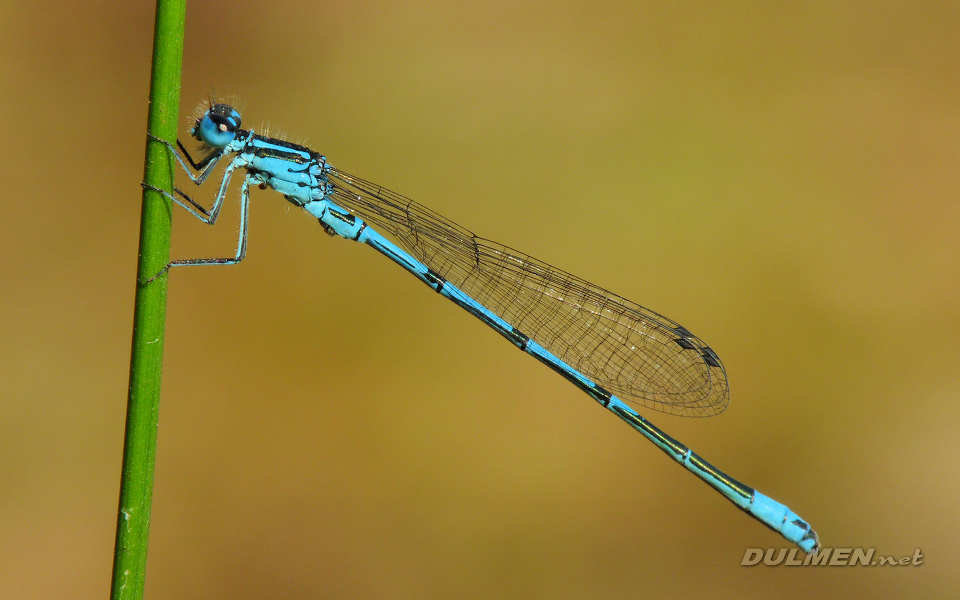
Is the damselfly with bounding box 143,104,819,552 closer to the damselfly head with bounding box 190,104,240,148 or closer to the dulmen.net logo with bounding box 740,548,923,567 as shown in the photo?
the damselfly head with bounding box 190,104,240,148

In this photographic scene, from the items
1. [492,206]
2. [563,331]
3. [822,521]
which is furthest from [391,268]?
[822,521]

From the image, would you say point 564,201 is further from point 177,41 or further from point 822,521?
point 177,41

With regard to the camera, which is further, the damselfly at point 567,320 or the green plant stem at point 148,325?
the damselfly at point 567,320

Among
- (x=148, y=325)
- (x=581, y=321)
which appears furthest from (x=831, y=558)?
(x=148, y=325)

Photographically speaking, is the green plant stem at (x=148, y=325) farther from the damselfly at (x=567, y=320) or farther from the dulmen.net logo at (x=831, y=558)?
the dulmen.net logo at (x=831, y=558)

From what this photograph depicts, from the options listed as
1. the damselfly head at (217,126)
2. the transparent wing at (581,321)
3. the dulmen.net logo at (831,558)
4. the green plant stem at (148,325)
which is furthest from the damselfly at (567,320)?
the green plant stem at (148,325)

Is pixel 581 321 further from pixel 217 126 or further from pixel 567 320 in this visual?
pixel 217 126

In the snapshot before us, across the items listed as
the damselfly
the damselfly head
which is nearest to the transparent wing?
the damselfly
